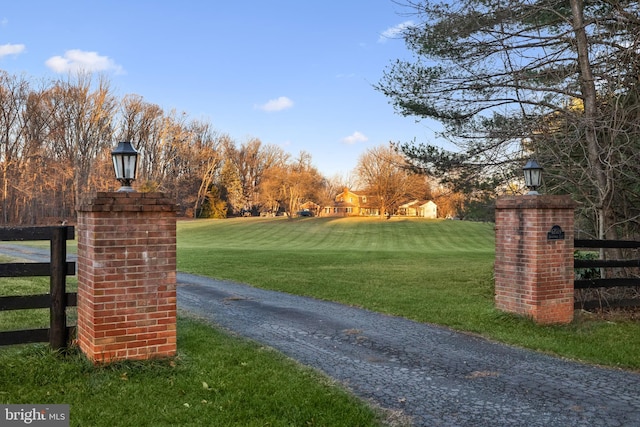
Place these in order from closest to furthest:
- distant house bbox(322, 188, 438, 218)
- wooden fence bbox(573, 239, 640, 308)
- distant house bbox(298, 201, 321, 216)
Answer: wooden fence bbox(573, 239, 640, 308)
distant house bbox(298, 201, 321, 216)
distant house bbox(322, 188, 438, 218)

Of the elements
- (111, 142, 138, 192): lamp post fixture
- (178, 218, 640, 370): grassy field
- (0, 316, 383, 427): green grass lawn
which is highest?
(111, 142, 138, 192): lamp post fixture

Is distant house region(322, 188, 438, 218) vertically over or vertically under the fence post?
over

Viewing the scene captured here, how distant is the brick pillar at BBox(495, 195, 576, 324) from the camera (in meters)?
7.10

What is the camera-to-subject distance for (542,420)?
3857 mm

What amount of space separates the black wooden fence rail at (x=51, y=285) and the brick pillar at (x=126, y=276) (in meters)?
0.19

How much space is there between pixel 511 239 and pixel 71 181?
52.1 m

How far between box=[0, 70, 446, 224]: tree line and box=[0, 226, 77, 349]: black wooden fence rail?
3180cm

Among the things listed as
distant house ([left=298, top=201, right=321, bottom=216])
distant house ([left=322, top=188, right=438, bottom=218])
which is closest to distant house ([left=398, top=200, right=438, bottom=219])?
distant house ([left=322, top=188, right=438, bottom=218])

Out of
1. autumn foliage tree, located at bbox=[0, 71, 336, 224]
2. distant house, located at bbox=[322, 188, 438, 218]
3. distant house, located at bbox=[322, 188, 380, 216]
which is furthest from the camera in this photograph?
distant house, located at bbox=[322, 188, 380, 216]

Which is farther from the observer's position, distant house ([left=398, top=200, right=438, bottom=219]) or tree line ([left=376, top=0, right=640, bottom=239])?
distant house ([left=398, top=200, right=438, bottom=219])

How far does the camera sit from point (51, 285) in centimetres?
500

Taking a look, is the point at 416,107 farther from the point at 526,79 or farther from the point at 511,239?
the point at 511,239

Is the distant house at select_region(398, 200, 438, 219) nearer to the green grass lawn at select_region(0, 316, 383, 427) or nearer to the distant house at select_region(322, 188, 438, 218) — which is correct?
the distant house at select_region(322, 188, 438, 218)

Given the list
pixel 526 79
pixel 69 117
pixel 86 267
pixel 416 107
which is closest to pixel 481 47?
pixel 526 79
